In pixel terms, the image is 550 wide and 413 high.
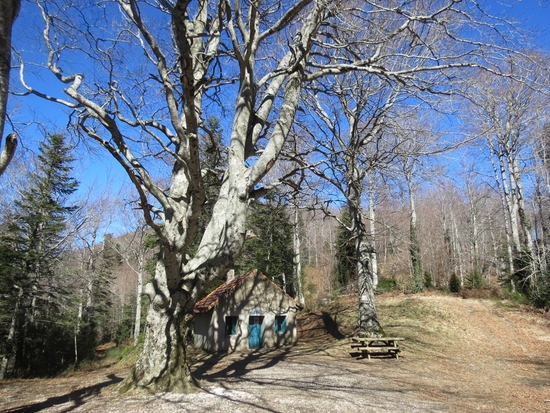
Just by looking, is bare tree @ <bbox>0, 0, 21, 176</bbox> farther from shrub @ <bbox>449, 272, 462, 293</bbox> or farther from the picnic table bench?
shrub @ <bbox>449, 272, 462, 293</bbox>

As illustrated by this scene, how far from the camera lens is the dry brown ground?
20.2 ft

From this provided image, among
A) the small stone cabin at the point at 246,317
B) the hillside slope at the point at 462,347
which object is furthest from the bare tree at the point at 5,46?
the small stone cabin at the point at 246,317

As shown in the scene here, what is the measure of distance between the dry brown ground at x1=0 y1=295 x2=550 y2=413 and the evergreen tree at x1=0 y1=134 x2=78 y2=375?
7645 mm

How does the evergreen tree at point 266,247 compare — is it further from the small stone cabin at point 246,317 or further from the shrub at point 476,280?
the shrub at point 476,280

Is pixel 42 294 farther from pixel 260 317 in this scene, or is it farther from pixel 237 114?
pixel 237 114

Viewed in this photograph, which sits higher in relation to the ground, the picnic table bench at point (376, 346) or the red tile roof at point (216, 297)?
the red tile roof at point (216, 297)

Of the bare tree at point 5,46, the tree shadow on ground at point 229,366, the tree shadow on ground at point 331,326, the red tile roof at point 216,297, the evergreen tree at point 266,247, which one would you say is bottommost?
the tree shadow on ground at point 229,366

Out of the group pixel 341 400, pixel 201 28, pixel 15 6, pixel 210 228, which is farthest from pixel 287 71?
pixel 341 400

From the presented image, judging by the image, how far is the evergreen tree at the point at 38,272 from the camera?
1730 centimetres

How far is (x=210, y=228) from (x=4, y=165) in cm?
356

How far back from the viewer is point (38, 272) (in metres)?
18.6

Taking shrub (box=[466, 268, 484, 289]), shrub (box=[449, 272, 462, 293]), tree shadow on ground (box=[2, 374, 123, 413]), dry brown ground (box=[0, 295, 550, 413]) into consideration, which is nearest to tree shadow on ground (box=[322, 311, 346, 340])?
dry brown ground (box=[0, 295, 550, 413])

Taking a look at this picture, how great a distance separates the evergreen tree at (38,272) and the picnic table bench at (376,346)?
48.9 ft

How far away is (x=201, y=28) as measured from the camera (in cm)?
759
